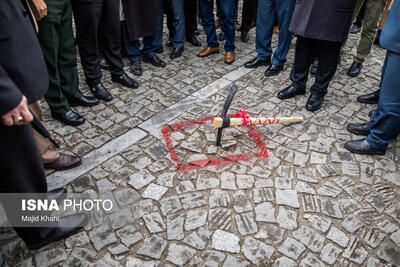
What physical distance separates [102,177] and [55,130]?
110 cm

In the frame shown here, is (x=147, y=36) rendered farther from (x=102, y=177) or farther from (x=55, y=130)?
(x=102, y=177)

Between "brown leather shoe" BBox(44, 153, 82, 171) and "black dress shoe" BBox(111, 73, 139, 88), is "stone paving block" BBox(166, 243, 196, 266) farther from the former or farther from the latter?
"black dress shoe" BBox(111, 73, 139, 88)

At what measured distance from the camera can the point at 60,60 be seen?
3.41 m

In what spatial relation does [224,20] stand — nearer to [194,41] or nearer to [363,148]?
[194,41]

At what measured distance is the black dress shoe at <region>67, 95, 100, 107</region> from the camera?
381 cm

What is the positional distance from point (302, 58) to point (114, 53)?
2675 mm

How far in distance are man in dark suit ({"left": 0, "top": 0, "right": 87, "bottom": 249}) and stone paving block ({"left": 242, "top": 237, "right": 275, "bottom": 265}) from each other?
145cm

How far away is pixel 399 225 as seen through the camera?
2.46m

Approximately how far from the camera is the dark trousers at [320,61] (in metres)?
3.61

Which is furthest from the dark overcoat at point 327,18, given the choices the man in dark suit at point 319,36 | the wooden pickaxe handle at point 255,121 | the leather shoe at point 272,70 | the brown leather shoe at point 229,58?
the brown leather shoe at point 229,58

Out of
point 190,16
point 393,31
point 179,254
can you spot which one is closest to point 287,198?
point 179,254

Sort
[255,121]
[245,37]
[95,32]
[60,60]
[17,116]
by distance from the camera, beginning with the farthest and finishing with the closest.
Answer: [245,37] → [95,32] → [60,60] → [255,121] → [17,116]

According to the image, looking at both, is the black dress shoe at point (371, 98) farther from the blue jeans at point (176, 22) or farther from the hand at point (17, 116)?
the hand at point (17, 116)

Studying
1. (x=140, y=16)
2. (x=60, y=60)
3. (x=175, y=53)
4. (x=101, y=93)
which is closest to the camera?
(x=60, y=60)
